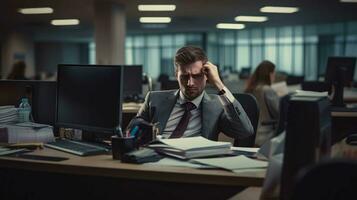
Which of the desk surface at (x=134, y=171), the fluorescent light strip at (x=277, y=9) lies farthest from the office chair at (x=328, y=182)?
the fluorescent light strip at (x=277, y=9)

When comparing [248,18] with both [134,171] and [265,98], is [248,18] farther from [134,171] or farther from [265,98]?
[134,171]

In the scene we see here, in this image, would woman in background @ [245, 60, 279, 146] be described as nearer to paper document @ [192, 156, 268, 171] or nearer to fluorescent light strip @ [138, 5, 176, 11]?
paper document @ [192, 156, 268, 171]

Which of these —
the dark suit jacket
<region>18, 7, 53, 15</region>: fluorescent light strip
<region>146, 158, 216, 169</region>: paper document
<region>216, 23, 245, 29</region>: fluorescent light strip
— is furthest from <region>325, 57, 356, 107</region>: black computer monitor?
<region>216, 23, 245, 29</region>: fluorescent light strip

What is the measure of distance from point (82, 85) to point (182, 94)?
592 mm

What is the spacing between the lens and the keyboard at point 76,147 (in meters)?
2.51

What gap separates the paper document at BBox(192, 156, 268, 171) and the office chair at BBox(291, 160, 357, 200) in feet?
2.82

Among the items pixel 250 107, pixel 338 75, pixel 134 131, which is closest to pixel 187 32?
pixel 338 75

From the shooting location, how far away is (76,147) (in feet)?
8.68

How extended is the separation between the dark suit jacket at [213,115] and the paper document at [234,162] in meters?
0.71

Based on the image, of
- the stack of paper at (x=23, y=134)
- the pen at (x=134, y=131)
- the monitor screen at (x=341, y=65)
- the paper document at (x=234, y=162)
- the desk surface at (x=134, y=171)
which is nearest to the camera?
the desk surface at (x=134, y=171)

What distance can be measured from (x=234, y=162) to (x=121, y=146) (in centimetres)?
50

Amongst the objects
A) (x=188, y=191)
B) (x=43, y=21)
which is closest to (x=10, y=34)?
(x=43, y=21)

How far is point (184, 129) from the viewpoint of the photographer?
3020mm

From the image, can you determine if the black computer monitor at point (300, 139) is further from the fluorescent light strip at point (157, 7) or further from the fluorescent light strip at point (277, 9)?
the fluorescent light strip at point (277, 9)
